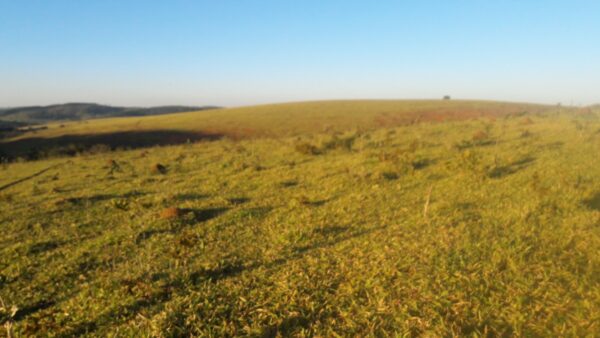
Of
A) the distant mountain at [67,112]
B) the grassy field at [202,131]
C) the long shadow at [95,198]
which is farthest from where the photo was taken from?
the distant mountain at [67,112]

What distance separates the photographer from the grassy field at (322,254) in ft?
13.9

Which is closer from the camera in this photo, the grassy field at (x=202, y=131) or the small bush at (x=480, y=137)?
the small bush at (x=480, y=137)

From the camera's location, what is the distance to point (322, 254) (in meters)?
6.06

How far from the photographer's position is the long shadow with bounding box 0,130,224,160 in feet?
95.7

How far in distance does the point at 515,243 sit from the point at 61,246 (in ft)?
31.3

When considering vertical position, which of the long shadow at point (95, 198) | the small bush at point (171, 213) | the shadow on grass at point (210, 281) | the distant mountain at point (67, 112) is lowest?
the shadow on grass at point (210, 281)

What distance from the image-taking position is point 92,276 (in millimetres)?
5754

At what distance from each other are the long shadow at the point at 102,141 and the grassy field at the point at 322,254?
2019cm

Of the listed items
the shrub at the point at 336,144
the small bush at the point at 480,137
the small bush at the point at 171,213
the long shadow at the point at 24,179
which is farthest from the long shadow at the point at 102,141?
the small bush at the point at 480,137

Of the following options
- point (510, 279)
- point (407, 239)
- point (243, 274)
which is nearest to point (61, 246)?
point (243, 274)

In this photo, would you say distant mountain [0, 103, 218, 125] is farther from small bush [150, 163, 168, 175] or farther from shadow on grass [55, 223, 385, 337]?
shadow on grass [55, 223, 385, 337]

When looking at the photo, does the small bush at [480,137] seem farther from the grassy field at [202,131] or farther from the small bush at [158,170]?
the small bush at [158,170]

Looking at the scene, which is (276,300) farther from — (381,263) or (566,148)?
(566,148)

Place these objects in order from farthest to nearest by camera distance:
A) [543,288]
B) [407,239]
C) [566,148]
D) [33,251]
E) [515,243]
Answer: [566,148] → [33,251] → [407,239] → [515,243] → [543,288]
